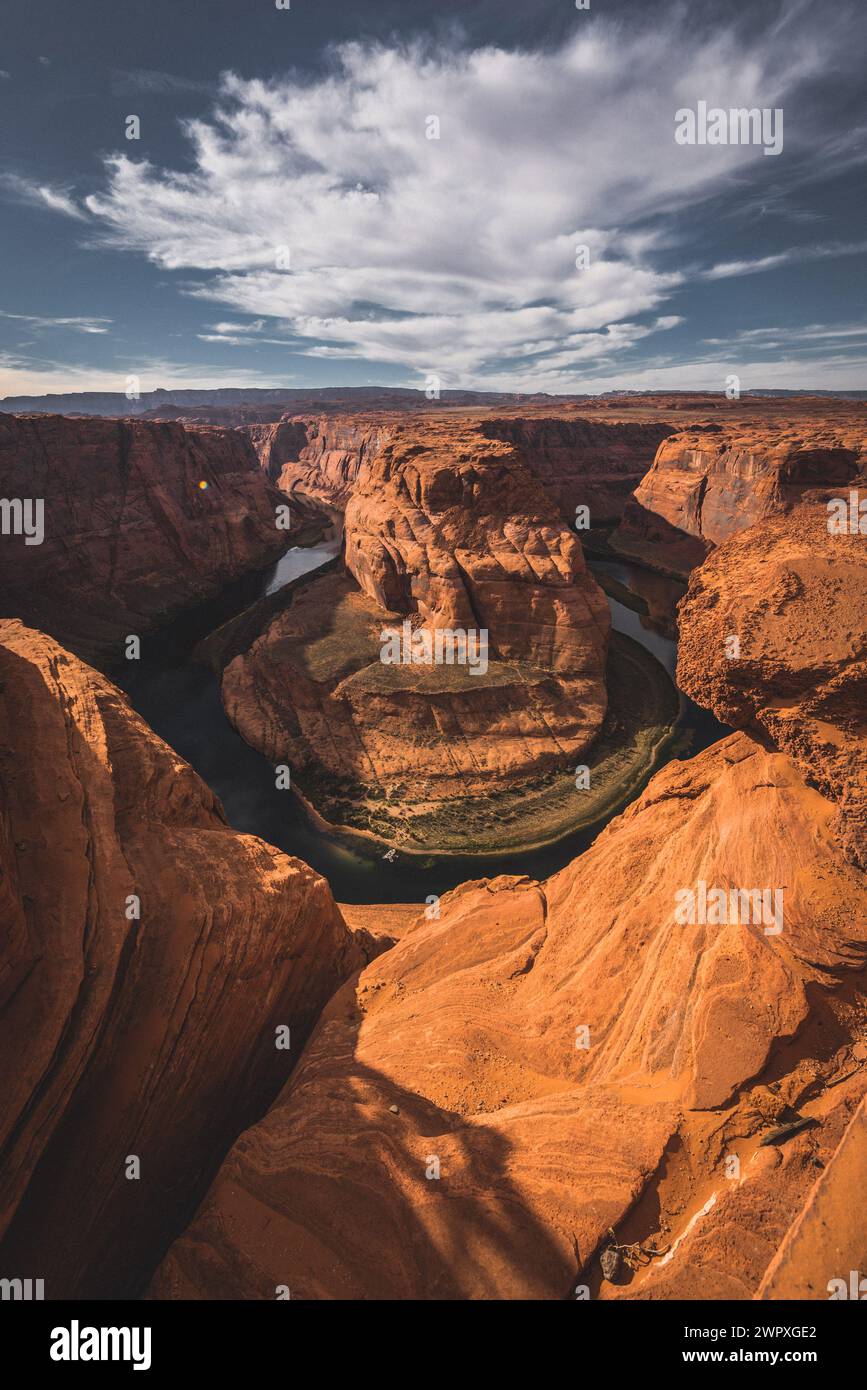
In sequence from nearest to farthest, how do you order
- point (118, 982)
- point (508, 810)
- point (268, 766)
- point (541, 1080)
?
point (541, 1080) → point (118, 982) → point (508, 810) → point (268, 766)

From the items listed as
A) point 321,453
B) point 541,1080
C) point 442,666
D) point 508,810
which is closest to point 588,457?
point 321,453

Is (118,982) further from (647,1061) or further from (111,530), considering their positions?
(111,530)

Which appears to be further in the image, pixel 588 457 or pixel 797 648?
pixel 588 457

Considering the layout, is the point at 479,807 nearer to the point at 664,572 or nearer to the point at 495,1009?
the point at 495,1009

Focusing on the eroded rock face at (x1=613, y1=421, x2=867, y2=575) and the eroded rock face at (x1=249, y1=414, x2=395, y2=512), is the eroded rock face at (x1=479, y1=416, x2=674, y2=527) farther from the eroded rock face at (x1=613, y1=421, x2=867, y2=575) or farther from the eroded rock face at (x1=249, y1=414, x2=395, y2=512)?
the eroded rock face at (x1=249, y1=414, x2=395, y2=512)

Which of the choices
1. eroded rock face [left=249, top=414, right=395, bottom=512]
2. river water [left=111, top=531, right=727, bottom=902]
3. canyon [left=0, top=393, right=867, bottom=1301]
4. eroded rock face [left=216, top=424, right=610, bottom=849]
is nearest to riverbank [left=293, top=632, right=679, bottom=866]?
eroded rock face [left=216, top=424, right=610, bottom=849]

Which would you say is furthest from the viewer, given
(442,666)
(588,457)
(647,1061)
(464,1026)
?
(588,457)
